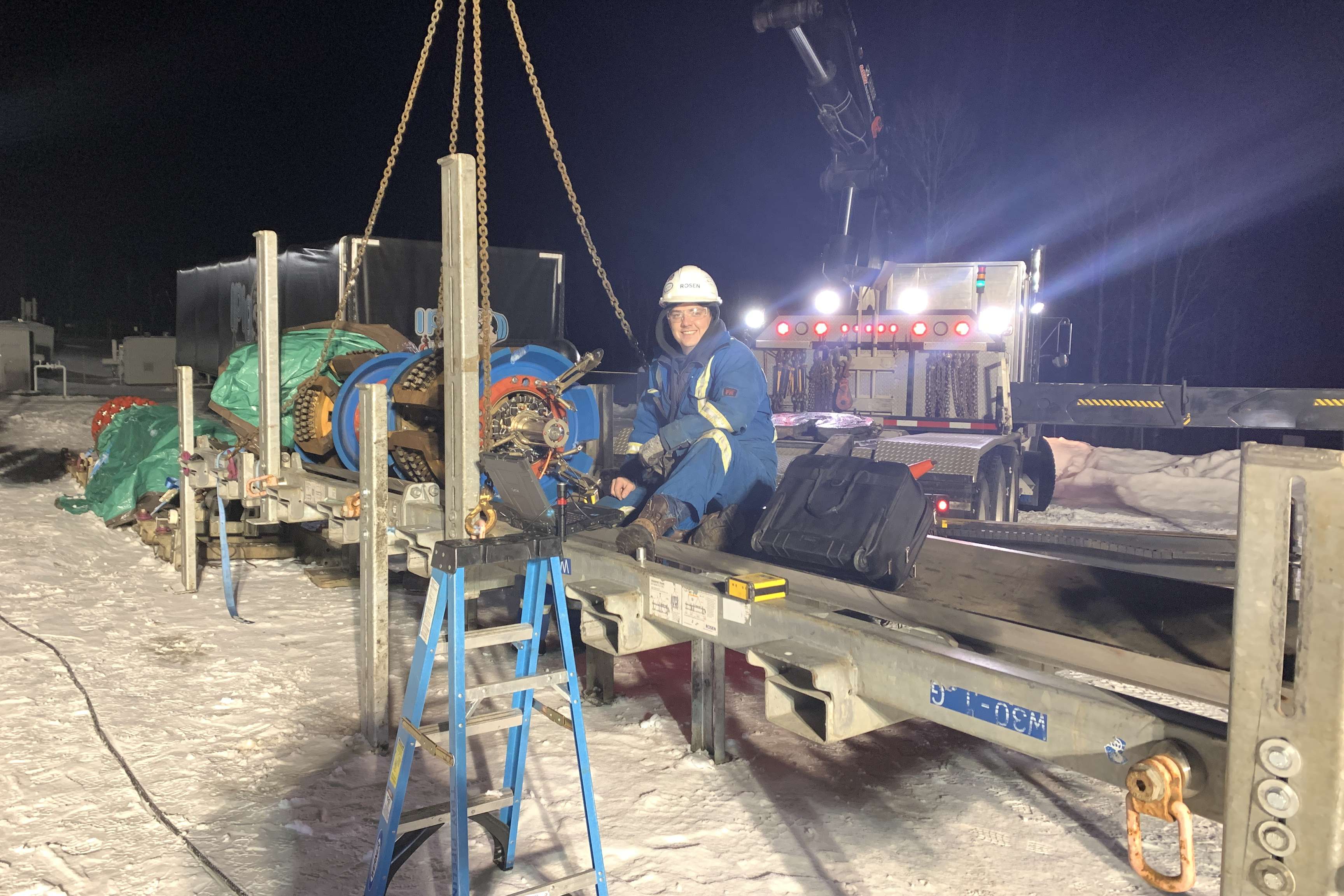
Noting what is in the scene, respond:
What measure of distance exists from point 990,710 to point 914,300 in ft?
24.8

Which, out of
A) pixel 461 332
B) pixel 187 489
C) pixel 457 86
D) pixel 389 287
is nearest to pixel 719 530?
pixel 461 332

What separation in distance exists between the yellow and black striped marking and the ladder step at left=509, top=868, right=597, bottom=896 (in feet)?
24.3

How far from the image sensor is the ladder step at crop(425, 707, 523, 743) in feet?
9.59

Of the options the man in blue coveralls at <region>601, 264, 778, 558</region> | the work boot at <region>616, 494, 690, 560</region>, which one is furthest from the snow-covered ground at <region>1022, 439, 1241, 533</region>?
the work boot at <region>616, 494, 690, 560</region>

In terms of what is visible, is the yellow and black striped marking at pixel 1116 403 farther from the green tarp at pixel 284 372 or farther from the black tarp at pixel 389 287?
the green tarp at pixel 284 372

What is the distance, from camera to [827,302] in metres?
9.54

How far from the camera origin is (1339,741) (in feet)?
5.24

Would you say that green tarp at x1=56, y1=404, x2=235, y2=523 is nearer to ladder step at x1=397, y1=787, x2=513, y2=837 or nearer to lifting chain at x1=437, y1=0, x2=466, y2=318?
lifting chain at x1=437, y1=0, x2=466, y2=318

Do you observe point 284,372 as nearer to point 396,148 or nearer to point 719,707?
point 396,148

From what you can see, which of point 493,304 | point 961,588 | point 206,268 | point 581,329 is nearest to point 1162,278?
point 581,329

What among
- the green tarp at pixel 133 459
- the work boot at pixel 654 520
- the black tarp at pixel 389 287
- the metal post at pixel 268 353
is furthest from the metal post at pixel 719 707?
the black tarp at pixel 389 287

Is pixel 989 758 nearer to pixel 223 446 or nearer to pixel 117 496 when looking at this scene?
pixel 223 446

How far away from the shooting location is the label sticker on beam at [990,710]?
7.48 feet

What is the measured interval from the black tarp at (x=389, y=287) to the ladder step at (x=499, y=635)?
24.2 feet
